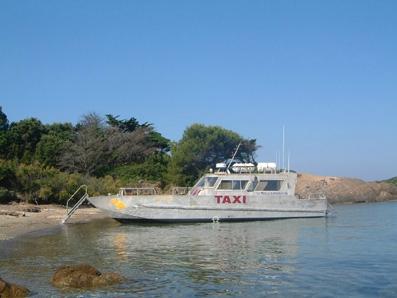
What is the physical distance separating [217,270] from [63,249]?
6.41m

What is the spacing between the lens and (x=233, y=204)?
94.1ft

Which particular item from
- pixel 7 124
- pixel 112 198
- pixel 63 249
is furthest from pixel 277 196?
pixel 7 124

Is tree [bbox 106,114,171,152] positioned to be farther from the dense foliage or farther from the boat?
the boat

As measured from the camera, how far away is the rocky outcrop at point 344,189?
193 feet

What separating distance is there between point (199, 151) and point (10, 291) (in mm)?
40243

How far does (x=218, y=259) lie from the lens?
52.4ft

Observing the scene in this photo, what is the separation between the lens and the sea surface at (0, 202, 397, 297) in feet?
38.7

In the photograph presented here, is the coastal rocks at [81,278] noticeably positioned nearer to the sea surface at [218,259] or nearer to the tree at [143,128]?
the sea surface at [218,259]

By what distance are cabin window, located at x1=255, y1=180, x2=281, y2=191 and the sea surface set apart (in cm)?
352

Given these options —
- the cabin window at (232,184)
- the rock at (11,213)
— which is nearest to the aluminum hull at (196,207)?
the cabin window at (232,184)

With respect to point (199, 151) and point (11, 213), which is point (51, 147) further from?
point (11, 213)

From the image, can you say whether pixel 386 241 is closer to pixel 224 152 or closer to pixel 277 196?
pixel 277 196

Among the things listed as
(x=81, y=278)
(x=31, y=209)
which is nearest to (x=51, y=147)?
(x=31, y=209)

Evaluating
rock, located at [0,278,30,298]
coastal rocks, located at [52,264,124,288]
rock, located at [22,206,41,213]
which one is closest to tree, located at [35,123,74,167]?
rock, located at [22,206,41,213]
